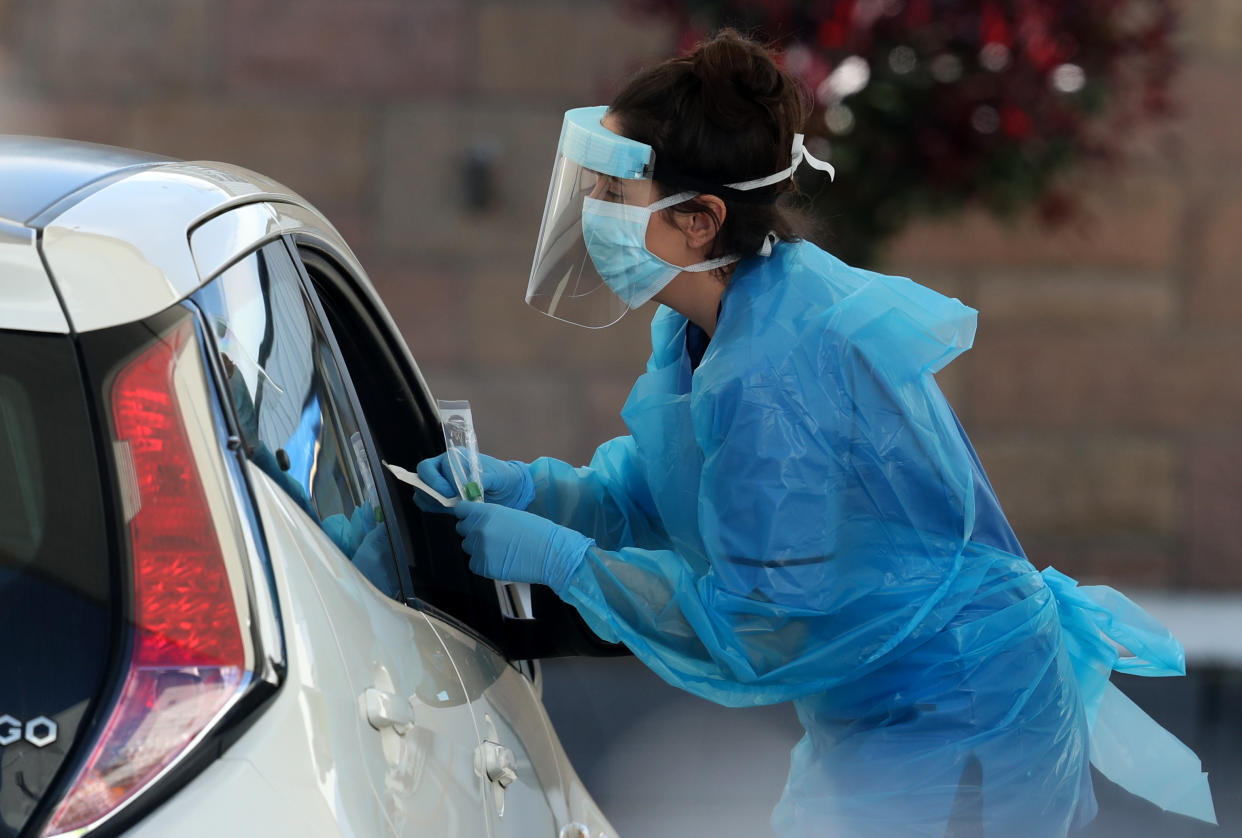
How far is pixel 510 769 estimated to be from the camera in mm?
1716

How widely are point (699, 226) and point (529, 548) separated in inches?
23.6

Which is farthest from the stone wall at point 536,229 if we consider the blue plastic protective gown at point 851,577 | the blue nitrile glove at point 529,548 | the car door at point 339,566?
the car door at point 339,566

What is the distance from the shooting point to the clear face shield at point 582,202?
7.28 ft

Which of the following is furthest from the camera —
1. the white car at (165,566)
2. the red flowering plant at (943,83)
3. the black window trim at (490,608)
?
the red flowering plant at (943,83)

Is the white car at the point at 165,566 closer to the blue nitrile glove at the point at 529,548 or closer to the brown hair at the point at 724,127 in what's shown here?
the blue nitrile glove at the point at 529,548

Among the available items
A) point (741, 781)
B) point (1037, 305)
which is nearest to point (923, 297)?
point (741, 781)

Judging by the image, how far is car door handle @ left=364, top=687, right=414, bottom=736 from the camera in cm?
126

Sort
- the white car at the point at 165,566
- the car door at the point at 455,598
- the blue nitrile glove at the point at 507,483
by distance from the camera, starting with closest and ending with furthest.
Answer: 1. the white car at the point at 165,566
2. the car door at the point at 455,598
3. the blue nitrile glove at the point at 507,483

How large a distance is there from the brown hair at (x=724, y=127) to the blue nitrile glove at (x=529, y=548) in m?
0.54

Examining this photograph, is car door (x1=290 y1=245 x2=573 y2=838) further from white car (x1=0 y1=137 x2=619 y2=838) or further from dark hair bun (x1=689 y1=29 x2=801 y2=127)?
dark hair bun (x1=689 y1=29 x2=801 y2=127)

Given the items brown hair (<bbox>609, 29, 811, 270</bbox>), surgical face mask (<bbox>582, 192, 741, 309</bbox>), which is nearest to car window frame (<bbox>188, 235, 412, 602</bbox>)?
surgical face mask (<bbox>582, 192, 741, 309</bbox>)

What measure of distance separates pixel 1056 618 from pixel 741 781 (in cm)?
303

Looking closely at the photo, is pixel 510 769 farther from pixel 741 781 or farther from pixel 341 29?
pixel 341 29

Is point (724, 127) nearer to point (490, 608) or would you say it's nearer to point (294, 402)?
point (490, 608)
